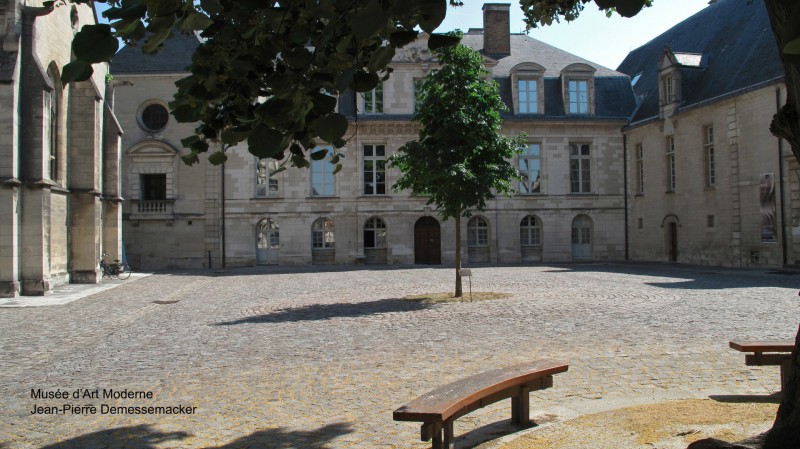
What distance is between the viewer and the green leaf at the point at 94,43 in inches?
94.9

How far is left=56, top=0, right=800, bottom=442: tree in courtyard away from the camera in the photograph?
2.56 m

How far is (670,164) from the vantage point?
29406mm

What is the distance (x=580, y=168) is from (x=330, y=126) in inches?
1239

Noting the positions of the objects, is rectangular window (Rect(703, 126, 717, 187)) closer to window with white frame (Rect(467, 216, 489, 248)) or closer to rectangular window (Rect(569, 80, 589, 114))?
rectangular window (Rect(569, 80, 589, 114))

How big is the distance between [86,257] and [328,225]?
12617 mm

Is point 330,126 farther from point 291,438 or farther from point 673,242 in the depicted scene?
point 673,242

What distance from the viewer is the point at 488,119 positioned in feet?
50.1

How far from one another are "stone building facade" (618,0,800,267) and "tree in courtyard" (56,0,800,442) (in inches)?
852

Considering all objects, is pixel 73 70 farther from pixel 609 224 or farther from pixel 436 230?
pixel 609 224

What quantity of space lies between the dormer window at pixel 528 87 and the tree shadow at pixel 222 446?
1142 inches

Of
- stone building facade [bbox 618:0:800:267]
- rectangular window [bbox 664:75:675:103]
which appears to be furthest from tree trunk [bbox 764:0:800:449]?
rectangular window [bbox 664:75:675:103]

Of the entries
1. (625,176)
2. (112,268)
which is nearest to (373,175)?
(625,176)

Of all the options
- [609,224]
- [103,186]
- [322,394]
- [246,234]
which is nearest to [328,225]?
[246,234]

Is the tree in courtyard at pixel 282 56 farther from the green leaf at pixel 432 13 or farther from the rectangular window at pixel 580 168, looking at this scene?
the rectangular window at pixel 580 168
